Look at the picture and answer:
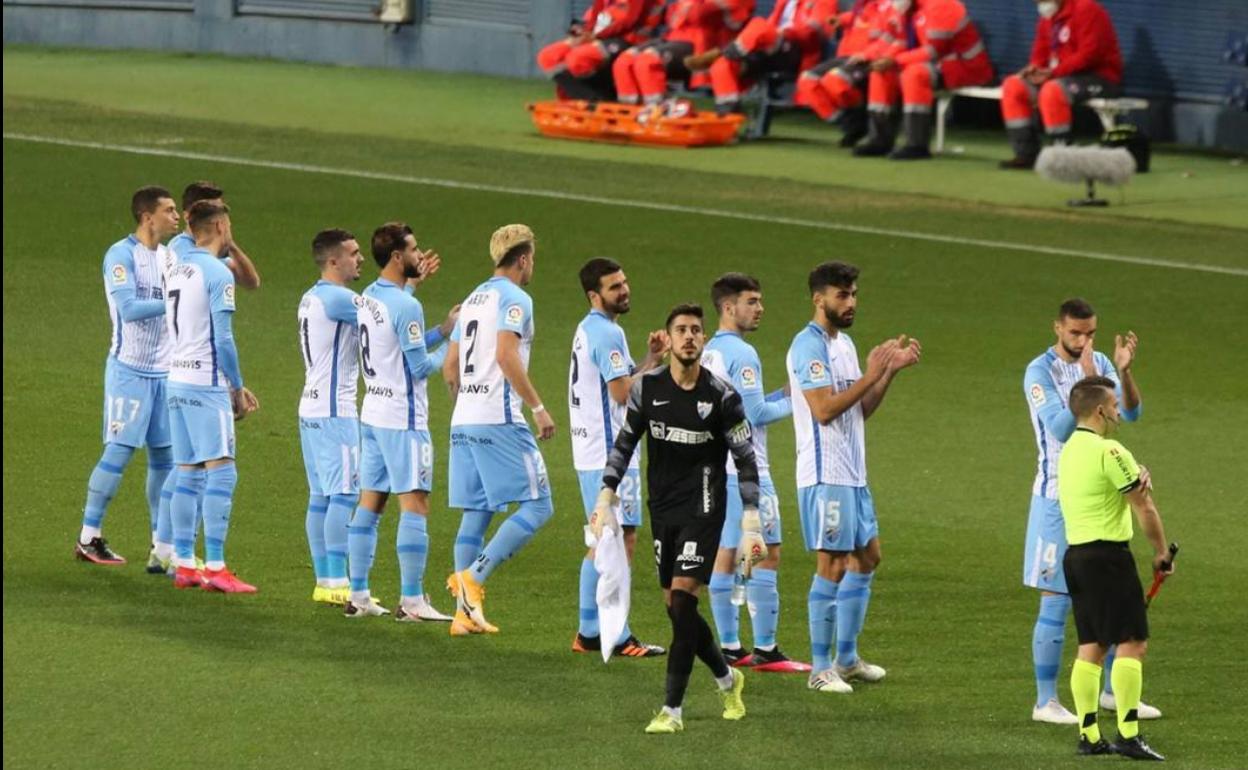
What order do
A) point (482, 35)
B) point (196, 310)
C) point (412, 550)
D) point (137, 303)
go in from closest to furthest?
point (412, 550) → point (196, 310) → point (137, 303) → point (482, 35)

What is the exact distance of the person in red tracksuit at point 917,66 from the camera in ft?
92.8

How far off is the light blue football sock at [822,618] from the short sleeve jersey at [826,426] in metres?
0.47

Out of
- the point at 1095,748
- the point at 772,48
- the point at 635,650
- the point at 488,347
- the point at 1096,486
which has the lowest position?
the point at 635,650

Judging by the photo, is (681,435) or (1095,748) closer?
(1095,748)

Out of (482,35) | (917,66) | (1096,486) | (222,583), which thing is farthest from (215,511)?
(482,35)

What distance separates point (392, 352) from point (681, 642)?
8.95 ft

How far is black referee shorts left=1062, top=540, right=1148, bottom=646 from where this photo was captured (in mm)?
9375

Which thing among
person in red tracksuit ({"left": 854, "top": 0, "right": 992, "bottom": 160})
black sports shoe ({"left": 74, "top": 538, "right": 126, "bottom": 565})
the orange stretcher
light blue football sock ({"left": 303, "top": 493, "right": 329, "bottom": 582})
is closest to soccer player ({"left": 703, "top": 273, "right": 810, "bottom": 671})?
light blue football sock ({"left": 303, "top": 493, "right": 329, "bottom": 582})

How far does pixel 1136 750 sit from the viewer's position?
9.30 m

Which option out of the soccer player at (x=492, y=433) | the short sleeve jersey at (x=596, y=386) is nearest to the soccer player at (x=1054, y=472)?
the short sleeve jersey at (x=596, y=386)

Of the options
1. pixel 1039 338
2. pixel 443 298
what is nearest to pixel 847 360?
pixel 1039 338

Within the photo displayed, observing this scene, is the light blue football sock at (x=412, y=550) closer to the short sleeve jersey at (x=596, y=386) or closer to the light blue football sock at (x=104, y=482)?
the short sleeve jersey at (x=596, y=386)

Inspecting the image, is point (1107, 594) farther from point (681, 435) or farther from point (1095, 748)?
point (681, 435)

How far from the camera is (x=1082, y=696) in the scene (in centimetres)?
937
